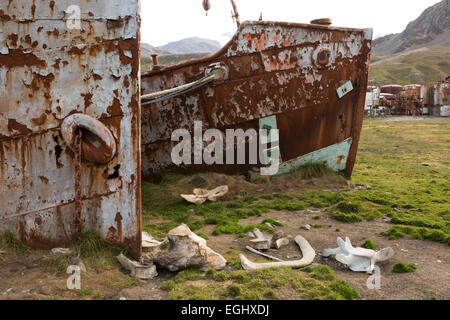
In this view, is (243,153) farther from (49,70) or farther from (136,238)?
(49,70)

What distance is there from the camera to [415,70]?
56.2 metres

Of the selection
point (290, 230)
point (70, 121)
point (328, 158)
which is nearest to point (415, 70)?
point (328, 158)

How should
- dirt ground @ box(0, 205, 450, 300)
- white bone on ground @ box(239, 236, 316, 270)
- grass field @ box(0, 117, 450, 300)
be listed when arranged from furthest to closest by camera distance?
white bone on ground @ box(239, 236, 316, 270), grass field @ box(0, 117, 450, 300), dirt ground @ box(0, 205, 450, 300)

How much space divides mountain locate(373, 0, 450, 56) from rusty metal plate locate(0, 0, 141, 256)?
90.1 meters

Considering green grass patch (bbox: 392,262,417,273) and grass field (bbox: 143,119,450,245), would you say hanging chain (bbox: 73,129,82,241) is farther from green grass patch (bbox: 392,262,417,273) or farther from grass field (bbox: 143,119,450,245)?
green grass patch (bbox: 392,262,417,273)

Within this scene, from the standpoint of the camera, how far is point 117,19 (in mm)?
2857

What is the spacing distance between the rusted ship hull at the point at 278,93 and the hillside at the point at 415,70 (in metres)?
46.2

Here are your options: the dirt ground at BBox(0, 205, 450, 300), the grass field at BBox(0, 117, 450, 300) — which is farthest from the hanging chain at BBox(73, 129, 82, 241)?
the dirt ground at BBox(0, 205, 450, 300)

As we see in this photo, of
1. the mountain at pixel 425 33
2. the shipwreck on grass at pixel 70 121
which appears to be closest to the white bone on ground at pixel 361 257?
the shipwreck on grass at pixel 70 121

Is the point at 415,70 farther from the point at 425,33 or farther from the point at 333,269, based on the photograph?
the point at 333,269

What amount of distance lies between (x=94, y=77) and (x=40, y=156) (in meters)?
0.72

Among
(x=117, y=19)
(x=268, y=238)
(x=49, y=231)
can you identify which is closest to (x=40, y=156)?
(x=49, y=231)

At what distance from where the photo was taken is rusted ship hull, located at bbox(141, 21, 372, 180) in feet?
17.5

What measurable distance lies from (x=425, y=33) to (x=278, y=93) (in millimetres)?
118248
